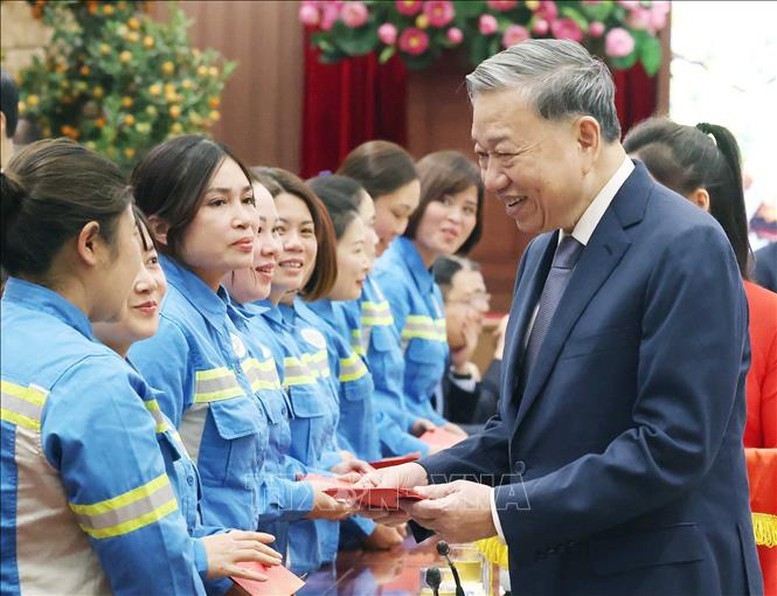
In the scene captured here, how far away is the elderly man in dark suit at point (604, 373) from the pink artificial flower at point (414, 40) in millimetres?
3237

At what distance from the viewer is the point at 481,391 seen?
5.07 metres

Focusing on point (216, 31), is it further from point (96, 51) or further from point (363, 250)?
point (363, 250)

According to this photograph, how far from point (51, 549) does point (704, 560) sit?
87 cm

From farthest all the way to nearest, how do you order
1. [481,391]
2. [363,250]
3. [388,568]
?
[481,391] → [363,250] → [388,568]

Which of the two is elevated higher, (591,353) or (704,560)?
(591,353)

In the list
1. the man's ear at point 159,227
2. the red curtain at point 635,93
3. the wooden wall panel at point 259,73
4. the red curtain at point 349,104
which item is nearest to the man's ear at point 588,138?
the man's ear at point 159,227

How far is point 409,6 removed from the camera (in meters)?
5.19

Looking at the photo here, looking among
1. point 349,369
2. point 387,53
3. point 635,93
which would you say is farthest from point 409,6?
point 349,369

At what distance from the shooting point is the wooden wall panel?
590cm

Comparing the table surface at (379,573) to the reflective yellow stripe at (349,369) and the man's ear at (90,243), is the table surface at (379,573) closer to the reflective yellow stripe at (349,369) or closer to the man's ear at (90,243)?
the reflective yellow stripe at (349,369)

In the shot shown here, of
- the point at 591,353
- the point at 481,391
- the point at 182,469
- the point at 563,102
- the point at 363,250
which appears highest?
the point at 563,102

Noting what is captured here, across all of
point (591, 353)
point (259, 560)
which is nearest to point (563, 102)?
point (591, 353)

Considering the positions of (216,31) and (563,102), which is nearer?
(563,102)

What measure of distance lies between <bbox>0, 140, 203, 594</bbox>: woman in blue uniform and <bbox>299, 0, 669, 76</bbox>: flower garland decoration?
11.1ft
